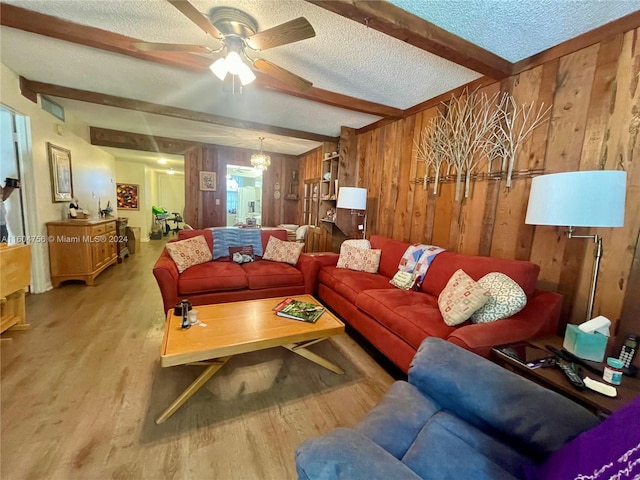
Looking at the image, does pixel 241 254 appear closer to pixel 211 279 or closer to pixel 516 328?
pixel 211 279

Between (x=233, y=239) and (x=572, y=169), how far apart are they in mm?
3323

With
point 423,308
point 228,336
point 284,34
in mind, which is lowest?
point 228,336

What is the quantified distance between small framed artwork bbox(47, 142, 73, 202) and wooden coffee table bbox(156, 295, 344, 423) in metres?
3.18

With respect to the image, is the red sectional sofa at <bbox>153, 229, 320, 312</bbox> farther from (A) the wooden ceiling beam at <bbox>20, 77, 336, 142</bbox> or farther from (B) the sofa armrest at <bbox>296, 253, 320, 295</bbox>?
(A) the wooden ceiling beam at <bbox>20, 77, 336, 142</bbox>

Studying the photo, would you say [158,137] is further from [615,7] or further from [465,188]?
[615,7]

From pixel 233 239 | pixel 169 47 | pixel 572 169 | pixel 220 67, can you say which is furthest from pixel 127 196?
pixel 572 169

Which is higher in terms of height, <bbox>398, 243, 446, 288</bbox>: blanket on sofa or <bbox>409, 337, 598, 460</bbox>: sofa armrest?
<bbox>398, 243, 446, 288</bbox>: blanket on sofa

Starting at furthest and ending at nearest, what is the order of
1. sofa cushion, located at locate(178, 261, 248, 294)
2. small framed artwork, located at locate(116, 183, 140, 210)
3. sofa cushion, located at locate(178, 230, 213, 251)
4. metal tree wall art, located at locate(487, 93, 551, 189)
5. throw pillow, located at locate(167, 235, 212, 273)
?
small framed artwork, located at locate(116, 183, 140, 210), sofa cushion, located at locate(178, 230, 213, 251), throw pillow, located at locate(167, 235, 212, 273), sofa cushion, located at locate(178, 261, 248, 294), metal tree wall art, located at locate(487, 93, 551, 189)

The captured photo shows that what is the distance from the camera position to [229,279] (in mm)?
2740

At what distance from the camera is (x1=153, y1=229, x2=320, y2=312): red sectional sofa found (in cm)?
249

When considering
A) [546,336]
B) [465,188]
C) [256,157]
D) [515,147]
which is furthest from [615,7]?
[256,157]

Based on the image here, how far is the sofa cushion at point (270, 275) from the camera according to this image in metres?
2.86

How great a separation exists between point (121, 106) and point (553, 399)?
477cm

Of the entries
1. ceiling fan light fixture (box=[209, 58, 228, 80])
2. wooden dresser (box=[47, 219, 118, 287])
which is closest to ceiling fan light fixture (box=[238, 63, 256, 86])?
ceiling fan light fixture (box=[209, 58, 228, 80])
